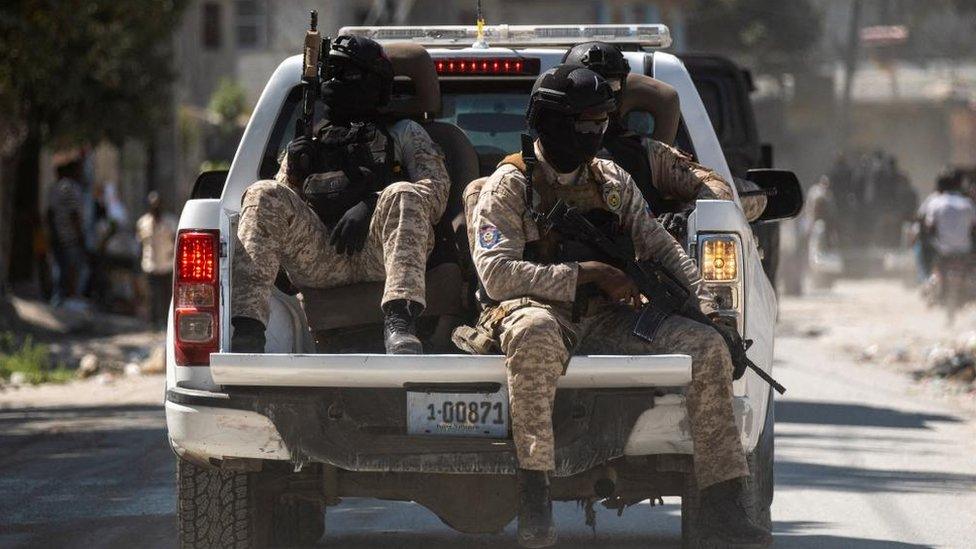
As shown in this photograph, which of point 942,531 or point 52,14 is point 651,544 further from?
point 52,14

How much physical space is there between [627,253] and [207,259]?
1.36 metres

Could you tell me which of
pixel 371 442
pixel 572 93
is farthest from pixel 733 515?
pixel 572 93

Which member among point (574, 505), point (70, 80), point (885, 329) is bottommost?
point (885, 329)

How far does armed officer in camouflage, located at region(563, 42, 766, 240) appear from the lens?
6.50 m

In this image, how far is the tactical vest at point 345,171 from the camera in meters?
6.49

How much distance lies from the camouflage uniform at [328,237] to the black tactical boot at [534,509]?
2.43 ft

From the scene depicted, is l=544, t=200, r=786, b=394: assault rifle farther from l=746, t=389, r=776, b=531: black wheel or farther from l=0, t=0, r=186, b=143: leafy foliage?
l=0, t=0, r=186, b=143: leafy foliage

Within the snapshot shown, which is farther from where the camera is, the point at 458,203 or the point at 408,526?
the point at 408,526

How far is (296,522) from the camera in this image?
7.50m

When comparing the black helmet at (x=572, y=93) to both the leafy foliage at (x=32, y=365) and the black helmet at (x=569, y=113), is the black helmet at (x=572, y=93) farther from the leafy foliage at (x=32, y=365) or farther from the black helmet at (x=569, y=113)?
the leafy foliage at (x=32, y=365)

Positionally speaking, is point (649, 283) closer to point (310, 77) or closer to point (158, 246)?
point (310, 77)

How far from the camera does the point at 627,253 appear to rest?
6.12 meters

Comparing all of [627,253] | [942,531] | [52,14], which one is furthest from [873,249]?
[627,253]

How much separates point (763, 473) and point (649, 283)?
3.96ft
